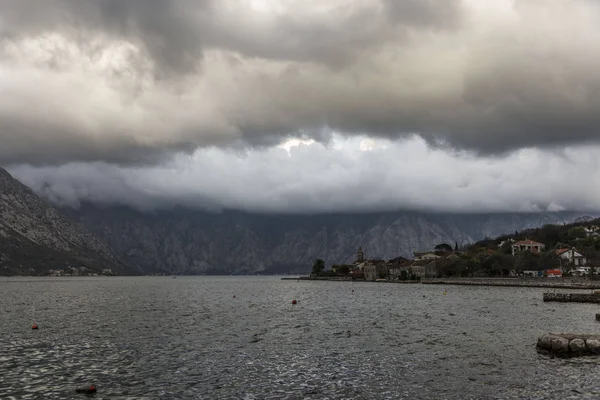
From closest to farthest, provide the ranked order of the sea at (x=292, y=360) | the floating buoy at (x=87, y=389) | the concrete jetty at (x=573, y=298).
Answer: the floating buoy at (x=87, y=389)
the sea at (x=292, y=360)
the concrete jetty at (x=573, y=298)

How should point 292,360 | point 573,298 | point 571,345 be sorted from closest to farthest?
point 292,360 < point 571,345 < point 573,298

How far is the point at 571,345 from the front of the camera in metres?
48.8

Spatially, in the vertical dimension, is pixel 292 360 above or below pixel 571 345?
below

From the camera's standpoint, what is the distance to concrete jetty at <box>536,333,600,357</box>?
158 ft

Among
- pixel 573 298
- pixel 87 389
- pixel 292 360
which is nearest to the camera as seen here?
pixel 87 389

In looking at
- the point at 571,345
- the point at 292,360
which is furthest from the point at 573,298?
the point at 292,360

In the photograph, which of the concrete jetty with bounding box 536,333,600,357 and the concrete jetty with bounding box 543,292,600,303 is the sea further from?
the concrete jetty with bounding box 543,292,600,303

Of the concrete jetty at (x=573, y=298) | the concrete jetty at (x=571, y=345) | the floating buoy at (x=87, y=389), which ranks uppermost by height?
the concrete jetty at (x=571, y=345)

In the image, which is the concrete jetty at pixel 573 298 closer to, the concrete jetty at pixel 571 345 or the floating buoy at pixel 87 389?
the concrete jetty at pixel 571 345

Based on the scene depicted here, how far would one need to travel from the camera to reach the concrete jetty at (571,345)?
158 feet

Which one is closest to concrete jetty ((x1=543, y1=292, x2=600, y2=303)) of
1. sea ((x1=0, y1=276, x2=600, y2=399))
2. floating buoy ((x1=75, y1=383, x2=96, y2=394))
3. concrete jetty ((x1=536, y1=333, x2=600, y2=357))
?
sea ((x1=0, y1=276, x2=600, y2=399))

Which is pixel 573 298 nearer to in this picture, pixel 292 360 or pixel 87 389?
pixel 292 360

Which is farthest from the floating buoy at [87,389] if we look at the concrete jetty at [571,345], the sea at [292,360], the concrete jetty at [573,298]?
the concrete jetty at [573,298]

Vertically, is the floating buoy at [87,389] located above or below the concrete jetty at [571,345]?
below
